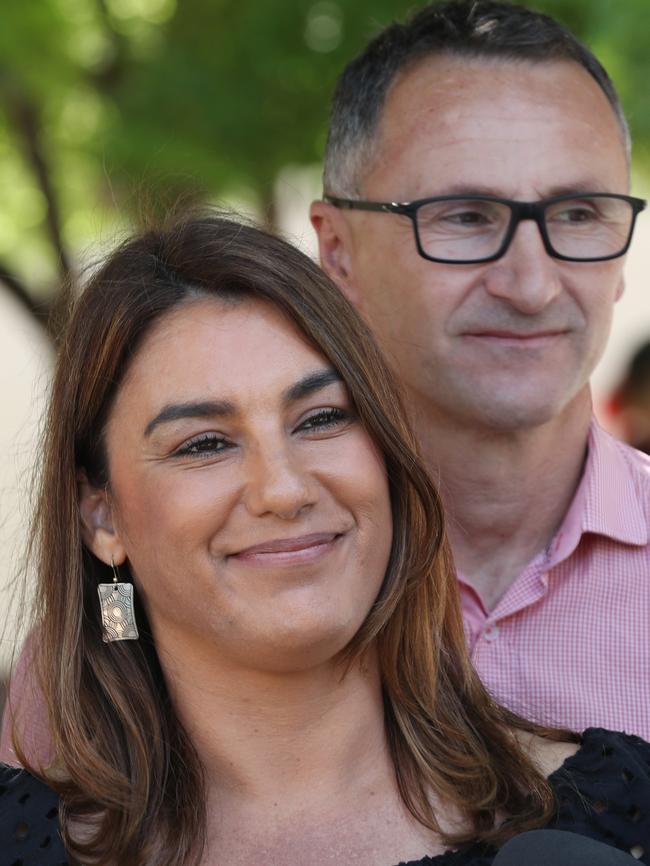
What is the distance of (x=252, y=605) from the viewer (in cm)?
252

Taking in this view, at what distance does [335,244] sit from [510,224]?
0.60 meters

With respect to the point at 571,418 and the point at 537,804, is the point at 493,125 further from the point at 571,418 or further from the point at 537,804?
the point at 537,804

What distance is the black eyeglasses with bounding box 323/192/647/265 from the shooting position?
3346 millimetres

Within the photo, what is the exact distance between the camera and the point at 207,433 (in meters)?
2.58

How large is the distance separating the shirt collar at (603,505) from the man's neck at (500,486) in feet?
0.18

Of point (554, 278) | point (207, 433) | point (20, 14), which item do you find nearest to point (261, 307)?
point (207, 433)

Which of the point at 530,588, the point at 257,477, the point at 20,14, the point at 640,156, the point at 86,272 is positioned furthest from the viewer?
the point at 20,14

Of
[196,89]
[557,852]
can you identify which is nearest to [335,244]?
[557,852]

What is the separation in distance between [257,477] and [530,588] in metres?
1.03

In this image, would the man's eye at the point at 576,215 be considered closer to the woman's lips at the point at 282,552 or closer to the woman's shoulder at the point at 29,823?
the woman's lips at the point at 282,552

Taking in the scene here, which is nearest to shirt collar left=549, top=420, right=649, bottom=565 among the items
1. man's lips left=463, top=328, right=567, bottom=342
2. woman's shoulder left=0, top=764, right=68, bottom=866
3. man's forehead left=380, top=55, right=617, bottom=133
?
man's lips left=463, top=328, right=567, bottom=342

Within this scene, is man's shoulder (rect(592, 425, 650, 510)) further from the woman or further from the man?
the woman

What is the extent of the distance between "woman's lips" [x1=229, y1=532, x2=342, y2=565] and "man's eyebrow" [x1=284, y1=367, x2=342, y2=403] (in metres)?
0.25

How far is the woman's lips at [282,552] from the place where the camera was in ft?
8.32
